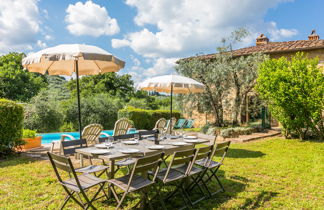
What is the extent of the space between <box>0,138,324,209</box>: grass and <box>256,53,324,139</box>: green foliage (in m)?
2.38

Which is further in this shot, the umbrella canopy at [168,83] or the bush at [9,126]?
the bush at [9,126]

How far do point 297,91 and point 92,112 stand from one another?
11.1 m

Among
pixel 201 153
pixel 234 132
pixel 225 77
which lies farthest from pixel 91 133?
pixel 225 77

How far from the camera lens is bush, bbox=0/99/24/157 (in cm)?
638

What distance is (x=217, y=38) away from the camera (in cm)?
1213

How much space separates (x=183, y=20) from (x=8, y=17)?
858cm

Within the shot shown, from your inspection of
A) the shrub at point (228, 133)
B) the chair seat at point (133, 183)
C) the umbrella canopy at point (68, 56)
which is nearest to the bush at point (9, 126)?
the umbrella canopy at point (68, 56)

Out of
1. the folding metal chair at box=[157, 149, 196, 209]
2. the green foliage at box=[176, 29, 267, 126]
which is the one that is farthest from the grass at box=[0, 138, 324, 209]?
the green foliage at box=[176, 29, 267, 126]

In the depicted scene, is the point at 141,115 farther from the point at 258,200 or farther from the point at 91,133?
the point at 258,200

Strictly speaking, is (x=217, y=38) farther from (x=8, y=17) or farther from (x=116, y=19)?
(x=8, y=17)

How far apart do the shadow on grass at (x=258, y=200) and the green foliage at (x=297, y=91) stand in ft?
20.1

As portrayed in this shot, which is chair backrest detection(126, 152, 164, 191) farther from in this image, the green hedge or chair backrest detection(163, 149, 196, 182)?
the green hedge

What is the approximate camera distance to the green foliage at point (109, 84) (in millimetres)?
26406

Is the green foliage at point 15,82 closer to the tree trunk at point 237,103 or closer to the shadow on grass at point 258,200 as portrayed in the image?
the tree trunk at point 237,103
